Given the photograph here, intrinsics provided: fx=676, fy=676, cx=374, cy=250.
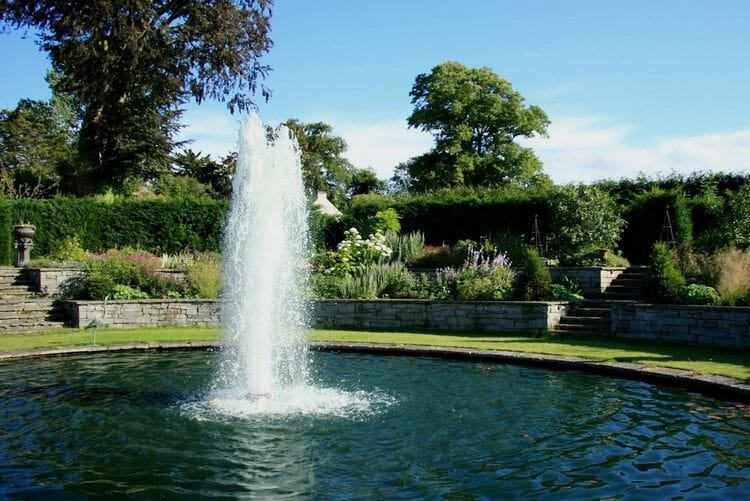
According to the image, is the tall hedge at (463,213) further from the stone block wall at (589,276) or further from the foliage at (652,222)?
the stone block wall at (589,276)

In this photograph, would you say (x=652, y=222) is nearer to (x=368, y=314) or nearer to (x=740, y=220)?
(x=740, y=220)

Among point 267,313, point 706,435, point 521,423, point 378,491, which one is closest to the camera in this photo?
point 378,491

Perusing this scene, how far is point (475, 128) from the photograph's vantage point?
4178cm

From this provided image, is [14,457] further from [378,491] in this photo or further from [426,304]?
[426,304]

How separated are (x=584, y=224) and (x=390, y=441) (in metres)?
13.3

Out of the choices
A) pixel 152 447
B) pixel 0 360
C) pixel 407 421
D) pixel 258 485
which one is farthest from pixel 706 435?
pixel 0 360

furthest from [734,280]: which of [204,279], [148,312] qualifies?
[148,312]

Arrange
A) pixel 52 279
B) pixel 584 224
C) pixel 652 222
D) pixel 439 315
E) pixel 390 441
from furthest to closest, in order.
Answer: pixel 652 222, pixel 584 224, pixel 52 279, pixel 439 315, pixel 390 441

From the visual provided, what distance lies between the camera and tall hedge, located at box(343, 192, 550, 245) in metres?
21.4

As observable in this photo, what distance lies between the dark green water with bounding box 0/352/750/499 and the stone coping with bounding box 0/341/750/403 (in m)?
0.29

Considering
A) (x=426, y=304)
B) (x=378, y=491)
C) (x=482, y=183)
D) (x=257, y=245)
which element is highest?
(x=482, y=183)

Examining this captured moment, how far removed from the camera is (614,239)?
61.4 ft

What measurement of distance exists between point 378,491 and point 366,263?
13358mm

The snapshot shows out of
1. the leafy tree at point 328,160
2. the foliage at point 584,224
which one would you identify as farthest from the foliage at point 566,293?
the leafy tree at point 328,160
